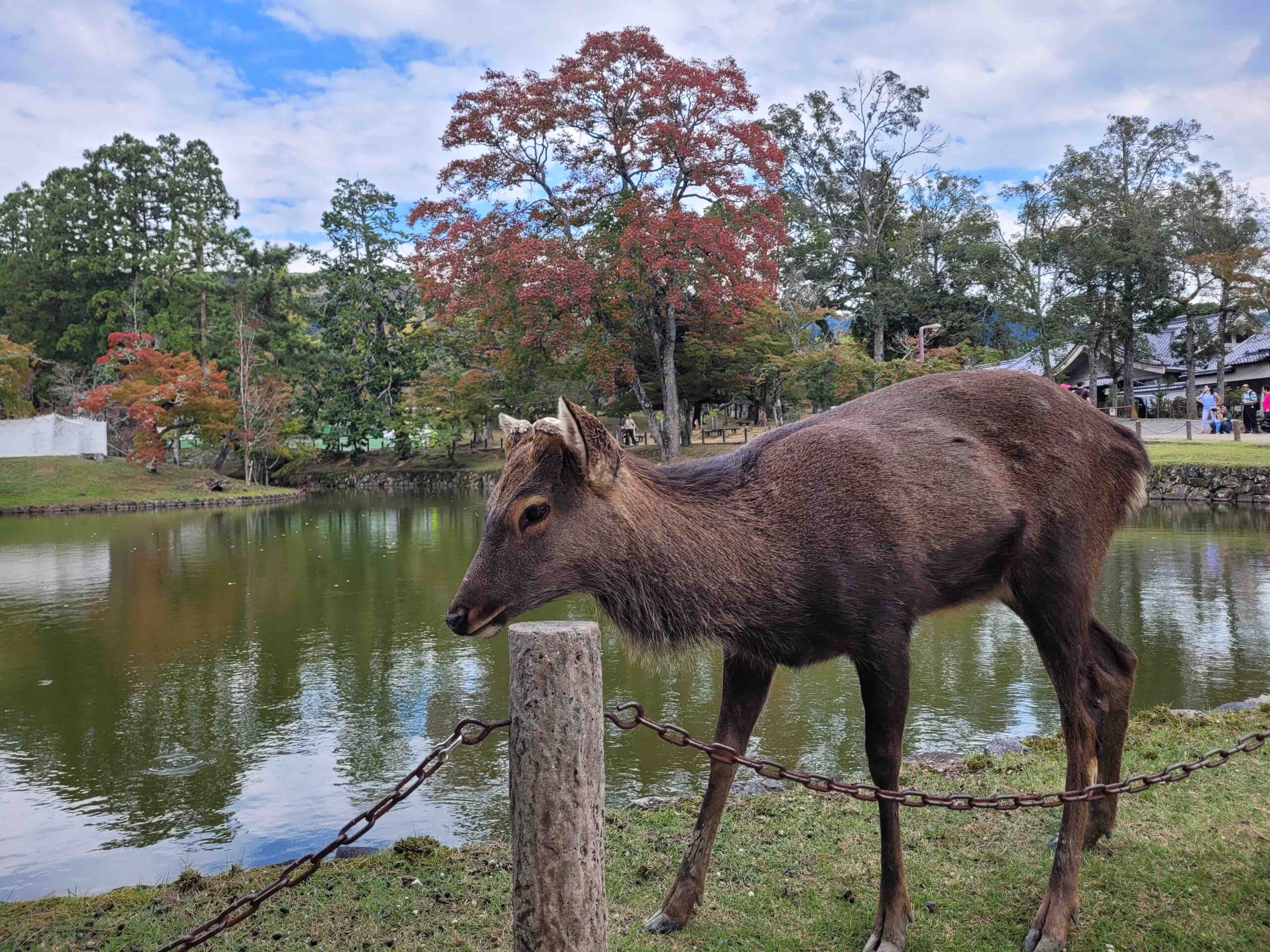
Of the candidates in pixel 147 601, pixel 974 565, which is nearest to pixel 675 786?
pixel 974 565

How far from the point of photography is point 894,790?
344 centimetres

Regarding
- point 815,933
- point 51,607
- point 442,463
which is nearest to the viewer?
point 815,933

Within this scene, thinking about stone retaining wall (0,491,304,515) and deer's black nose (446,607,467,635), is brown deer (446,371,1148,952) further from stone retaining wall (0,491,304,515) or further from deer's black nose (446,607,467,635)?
stone retaining wall (0,491,304,515)

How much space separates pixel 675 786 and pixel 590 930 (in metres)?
3.80

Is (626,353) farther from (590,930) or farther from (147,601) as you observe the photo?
(590,930)

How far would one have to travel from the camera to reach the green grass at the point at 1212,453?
2447cm

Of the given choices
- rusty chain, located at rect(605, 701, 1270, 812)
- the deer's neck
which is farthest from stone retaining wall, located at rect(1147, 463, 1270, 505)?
the deer's neck

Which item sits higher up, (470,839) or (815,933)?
(815,933)

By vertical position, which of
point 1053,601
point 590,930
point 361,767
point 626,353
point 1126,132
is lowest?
point 361,767

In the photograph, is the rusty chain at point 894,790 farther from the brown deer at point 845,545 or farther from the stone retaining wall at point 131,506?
the stone retaining wall at point 131,506

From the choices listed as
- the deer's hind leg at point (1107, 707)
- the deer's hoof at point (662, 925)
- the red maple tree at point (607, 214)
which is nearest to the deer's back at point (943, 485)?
the deer's hind leg at point (1107, 707)

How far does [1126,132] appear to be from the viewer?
3900cm

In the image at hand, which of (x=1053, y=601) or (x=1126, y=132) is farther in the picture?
(x=1126, y=132)

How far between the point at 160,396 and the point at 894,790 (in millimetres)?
37654
